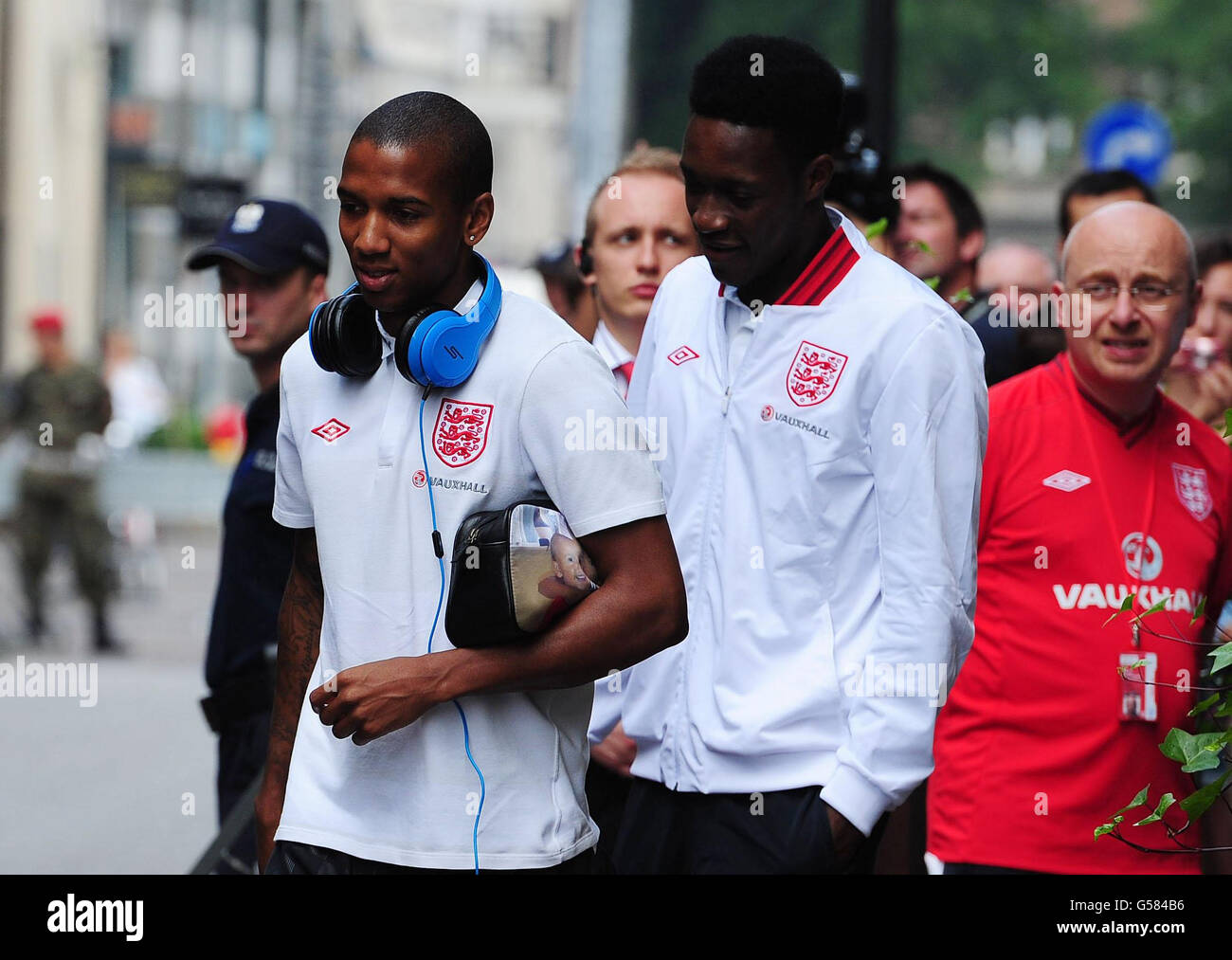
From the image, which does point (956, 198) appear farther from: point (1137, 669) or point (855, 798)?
point (855, 798)

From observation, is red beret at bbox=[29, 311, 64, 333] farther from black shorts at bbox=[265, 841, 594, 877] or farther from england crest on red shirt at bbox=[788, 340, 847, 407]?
black shorts at bbox=[265, 841, 594, 877]

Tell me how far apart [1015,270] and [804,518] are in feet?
13.9

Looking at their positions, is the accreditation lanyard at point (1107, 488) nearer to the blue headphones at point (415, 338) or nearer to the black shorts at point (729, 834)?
the black shorts at point (729, 834)

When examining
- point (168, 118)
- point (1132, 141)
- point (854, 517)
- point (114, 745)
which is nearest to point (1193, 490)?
point (854, 517)

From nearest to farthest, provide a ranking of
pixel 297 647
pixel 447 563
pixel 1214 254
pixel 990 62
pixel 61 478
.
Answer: pixel 447 563 < pixel 297 647 < pixel 1214 254 < pixel 61 478 < pixel 990 62

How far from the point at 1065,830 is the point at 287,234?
8.23ft

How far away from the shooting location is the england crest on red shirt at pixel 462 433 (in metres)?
2.88

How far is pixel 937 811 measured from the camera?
161 inches

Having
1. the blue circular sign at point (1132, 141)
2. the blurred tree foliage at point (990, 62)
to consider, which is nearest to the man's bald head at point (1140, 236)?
the blue circular sign at point (1132, 141)

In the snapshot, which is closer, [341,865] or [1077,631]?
[341,865]

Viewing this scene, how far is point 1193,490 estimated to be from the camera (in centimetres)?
398

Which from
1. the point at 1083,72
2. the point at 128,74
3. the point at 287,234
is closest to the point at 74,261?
the point at 128,74

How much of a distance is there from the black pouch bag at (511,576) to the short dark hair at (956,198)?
4105 mm
